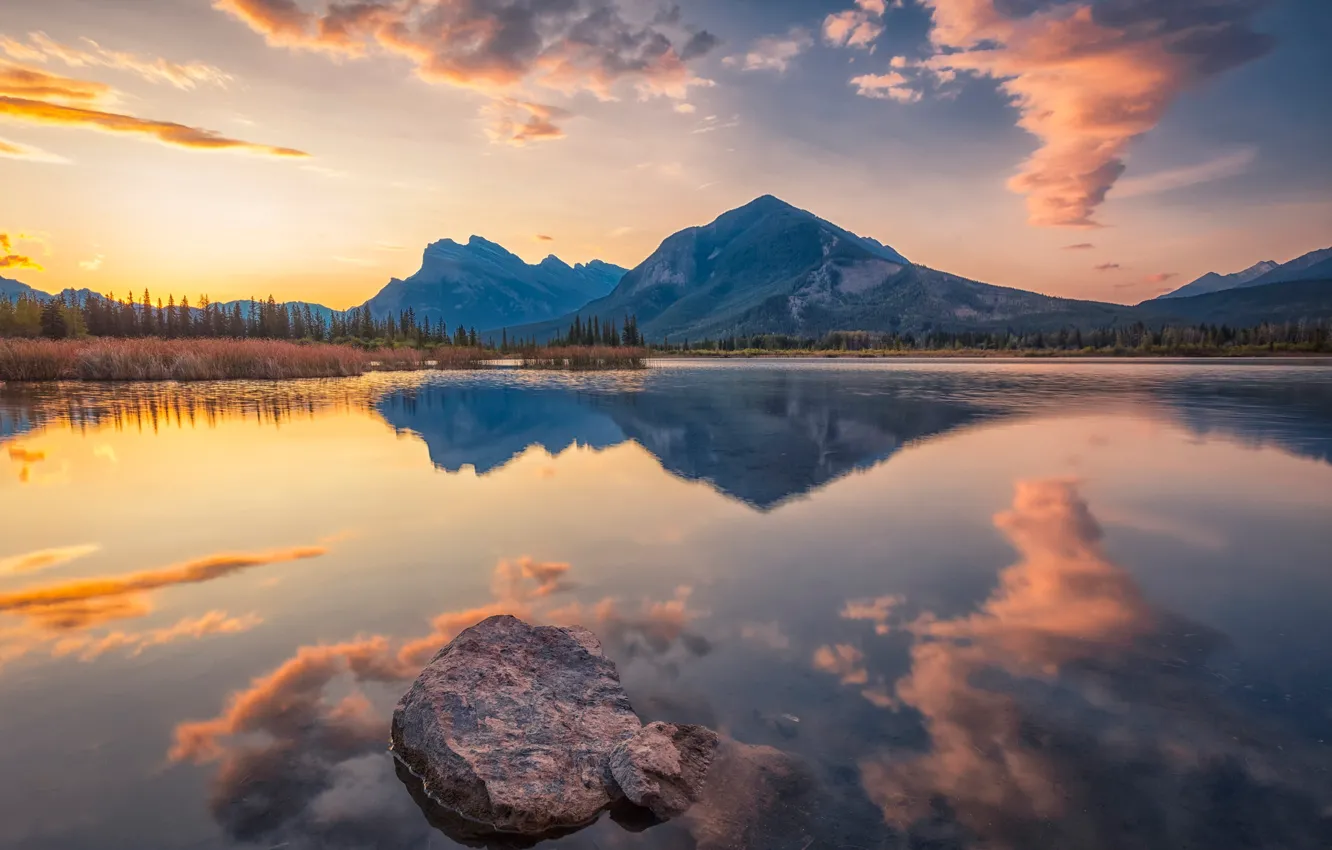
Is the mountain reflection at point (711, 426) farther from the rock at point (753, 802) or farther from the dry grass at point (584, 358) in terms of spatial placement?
the dry grass at point (584, 358)

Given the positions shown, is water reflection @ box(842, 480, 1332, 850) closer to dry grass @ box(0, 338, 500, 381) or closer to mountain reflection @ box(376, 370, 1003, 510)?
mountain reflection @ box(376, 370, 1003, 510)

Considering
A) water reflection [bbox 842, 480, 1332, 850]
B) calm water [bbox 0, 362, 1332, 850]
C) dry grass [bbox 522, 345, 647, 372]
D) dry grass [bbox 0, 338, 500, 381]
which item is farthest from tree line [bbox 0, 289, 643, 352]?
water reflection [bbox 842, 480, 1332, 850]

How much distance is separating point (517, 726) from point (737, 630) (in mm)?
3155

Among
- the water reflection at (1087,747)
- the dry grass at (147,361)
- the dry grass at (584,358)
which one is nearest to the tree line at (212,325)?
the dry grass at (584,358)

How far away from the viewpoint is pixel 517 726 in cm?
548

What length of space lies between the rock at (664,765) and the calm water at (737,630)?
9.1 inches

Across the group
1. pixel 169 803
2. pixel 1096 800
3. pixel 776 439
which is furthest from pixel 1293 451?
pixel 169 803

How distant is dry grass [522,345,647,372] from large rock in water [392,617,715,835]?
83.9 meters

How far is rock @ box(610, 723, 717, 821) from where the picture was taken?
4734 millimetres

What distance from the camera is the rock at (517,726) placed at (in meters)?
4.76

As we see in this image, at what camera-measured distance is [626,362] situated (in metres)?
102

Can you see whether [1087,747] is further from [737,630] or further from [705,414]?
[705,414]

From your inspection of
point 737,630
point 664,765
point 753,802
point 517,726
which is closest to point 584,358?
point 737,630

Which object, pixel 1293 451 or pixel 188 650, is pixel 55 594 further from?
pixel 1293 451
